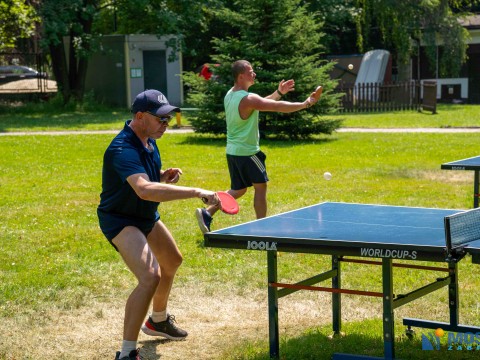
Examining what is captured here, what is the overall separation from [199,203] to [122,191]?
21.7 ft

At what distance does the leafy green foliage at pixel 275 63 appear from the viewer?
20.7 m

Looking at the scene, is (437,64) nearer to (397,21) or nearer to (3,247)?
(397,21)

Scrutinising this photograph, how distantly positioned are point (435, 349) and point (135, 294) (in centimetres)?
203

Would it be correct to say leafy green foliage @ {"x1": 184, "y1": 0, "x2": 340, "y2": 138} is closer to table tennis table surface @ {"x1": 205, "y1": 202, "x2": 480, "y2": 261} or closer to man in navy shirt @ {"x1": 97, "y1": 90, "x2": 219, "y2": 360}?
table tennis table surface @ {"x1": 205, "y1": 202, "x2": 480, "y2": 261}

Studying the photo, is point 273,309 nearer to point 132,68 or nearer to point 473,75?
point 132,68

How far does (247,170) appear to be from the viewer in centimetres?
938

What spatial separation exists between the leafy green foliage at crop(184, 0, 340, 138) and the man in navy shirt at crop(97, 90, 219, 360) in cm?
1486

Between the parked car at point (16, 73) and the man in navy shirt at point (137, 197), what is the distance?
3125 centimetres

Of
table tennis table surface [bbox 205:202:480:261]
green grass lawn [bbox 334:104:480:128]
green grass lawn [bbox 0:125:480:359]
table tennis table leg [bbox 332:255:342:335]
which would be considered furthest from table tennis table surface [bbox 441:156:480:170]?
green grass lawn [bbox 334:104:480:128]

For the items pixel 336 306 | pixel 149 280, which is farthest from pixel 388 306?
pixel 149 280

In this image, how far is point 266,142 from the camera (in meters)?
20.7

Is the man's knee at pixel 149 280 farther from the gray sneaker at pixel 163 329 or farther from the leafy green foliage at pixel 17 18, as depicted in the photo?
the leafy green foliage at pixel 17 18

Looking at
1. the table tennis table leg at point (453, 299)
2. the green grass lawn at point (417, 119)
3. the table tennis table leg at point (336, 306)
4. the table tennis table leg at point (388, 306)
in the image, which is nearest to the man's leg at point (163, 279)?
the table tennis table leg at point (336, 306)

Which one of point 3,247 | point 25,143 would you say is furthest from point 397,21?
point 3,247
